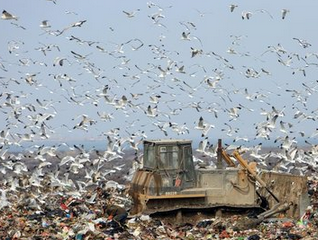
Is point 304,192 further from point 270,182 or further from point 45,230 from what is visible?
point 45,230

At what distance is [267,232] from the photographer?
1675 cm

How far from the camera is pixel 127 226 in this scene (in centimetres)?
1702

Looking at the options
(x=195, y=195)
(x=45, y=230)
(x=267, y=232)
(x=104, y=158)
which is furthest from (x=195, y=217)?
(x=104, y=158)

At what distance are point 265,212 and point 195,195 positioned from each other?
151 centimetres

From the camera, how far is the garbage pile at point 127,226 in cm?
1620

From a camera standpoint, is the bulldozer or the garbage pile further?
the bulldozer

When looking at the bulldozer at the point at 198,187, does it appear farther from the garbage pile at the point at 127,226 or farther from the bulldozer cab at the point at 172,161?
the garbage pile at the point at 127,226

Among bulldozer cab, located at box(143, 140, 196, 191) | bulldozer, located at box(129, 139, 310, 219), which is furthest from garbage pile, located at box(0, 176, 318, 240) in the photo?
bulldozer cab, located at box(143, 140, 196, 191)

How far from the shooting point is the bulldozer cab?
17.7 metres

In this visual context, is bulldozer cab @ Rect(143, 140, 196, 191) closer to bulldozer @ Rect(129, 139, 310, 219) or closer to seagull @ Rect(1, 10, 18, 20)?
bulldozer @ Rect(129, 139, 310, 219)

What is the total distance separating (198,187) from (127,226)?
205 centimetres

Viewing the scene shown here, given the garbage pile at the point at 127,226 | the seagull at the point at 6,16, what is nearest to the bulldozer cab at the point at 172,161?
the garbage pile at the point at 127,226

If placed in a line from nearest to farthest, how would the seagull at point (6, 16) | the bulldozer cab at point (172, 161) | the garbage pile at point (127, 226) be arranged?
the garbage pile at point (127, 226)
the bulldozer cab at point (172, 161)
the seagull at point (6, 16)

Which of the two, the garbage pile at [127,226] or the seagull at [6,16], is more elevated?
the seagull at [6,16]
